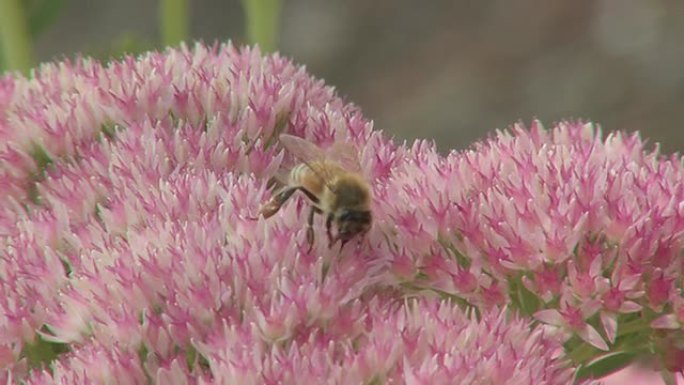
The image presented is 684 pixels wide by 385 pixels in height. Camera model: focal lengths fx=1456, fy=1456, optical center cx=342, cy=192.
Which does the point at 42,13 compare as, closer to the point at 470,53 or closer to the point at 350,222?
the point at 350,222

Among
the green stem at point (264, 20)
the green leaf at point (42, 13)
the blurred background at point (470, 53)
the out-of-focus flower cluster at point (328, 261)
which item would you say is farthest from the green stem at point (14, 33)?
the blurred background at point (470, 53)

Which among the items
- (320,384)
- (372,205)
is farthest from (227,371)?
(372,205)

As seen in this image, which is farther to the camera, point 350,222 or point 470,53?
point 470,53

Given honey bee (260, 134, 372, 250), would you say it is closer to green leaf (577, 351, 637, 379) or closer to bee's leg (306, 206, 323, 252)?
bee's leg (306, 206, 323, 252)

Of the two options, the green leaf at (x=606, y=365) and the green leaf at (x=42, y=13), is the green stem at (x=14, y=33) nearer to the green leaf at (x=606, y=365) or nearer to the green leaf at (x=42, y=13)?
the green leaf at (x=42, y=13)

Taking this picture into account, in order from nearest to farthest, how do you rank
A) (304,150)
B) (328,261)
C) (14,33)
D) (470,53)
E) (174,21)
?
(328,261), (304,150), (14,33), (174,21), (470,53)

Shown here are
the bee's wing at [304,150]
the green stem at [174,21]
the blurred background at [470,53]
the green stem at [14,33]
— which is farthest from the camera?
the blurred background at [470,53]

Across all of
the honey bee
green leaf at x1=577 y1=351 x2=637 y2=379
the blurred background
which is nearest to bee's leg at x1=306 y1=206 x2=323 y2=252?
the honey bee

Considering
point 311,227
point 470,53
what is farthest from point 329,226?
point 470,53

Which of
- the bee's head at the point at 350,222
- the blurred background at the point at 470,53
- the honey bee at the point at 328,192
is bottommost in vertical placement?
the bee's head at the point at 350,222
